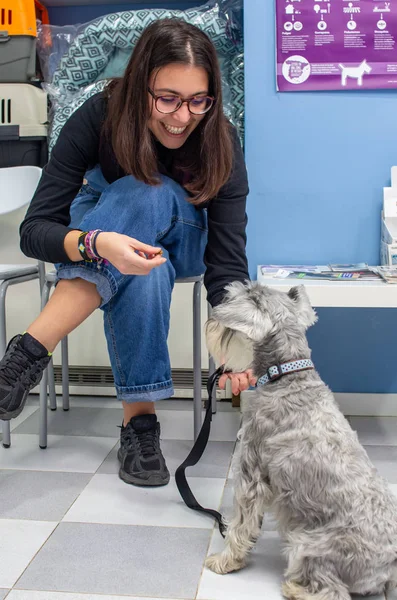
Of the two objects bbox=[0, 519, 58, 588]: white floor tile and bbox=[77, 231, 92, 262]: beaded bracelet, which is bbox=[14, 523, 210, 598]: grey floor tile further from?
bbox=[77, 231, 92, 262]: beaded bracelet

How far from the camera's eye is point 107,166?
1797 mm

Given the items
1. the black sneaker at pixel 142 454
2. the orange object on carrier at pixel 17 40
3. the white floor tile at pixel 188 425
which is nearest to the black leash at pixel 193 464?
the black sneaker at pixel 142 454

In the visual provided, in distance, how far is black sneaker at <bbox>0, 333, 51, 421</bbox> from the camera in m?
1.59

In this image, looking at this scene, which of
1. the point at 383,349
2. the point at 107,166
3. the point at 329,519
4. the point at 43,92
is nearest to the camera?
the point at 329,519

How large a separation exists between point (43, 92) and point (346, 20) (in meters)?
1.22


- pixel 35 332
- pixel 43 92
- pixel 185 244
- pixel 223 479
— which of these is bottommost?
pixel 223 479

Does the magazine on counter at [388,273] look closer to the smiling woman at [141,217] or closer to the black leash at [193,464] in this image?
the smiling woman at [141,217]

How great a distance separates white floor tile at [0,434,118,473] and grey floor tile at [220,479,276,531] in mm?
404

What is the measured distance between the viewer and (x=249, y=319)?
51.6 inches

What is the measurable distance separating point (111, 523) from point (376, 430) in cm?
107

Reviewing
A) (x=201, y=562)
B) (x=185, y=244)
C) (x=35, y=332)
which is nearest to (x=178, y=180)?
(x=185, y=244)

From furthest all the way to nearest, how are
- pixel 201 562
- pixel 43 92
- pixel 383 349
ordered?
1. pixel 43 92
2. pixel 383 349
3. pixel 201 562

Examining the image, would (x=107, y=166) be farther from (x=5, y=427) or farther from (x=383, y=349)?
(x=383, y=349)

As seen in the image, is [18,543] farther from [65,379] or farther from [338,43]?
[338,43]
